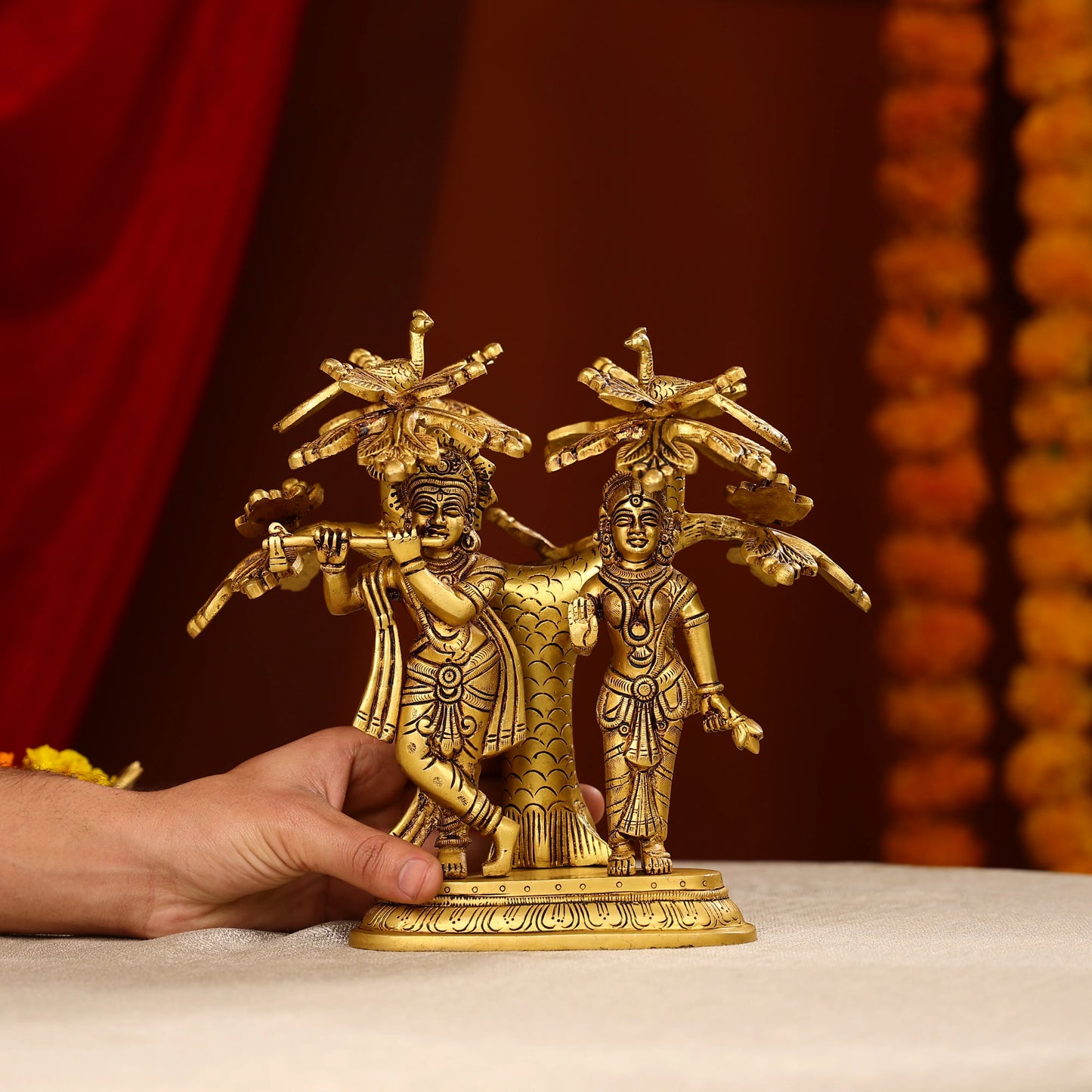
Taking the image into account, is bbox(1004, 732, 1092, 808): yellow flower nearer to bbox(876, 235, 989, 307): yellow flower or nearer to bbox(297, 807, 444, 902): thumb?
bbox(876, 235, 989, 307): yellow flower

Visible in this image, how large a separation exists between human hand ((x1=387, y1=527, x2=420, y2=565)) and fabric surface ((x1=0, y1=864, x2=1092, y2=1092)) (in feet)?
1.00

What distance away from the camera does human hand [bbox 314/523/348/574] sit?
3.67 ft

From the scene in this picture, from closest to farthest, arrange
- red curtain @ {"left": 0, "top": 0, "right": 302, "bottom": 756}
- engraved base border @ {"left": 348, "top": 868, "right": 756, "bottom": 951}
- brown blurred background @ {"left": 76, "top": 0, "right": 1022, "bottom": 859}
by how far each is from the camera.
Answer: engraved base border @ {"left": 348, "top": 868, "right": 756, "bottom": 951}, red curtain @ {"left": 0, "top": 0, "right": 302, "bottom": 756}, brown blurred background @ {"left": 76, "top": 0, "right": 1022, "bottom": 859}

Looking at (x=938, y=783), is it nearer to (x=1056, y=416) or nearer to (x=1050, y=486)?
(x=1050, y=486)

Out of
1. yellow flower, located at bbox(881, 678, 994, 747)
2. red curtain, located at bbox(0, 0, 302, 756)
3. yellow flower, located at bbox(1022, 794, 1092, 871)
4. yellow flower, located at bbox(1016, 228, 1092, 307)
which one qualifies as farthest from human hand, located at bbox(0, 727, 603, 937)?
yellow flower, located at bbox(1016, 228, 1092, 307)

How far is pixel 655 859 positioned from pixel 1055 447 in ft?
5.79

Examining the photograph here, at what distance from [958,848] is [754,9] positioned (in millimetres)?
1628

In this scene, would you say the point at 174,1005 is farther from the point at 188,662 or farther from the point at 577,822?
the point at 188,662

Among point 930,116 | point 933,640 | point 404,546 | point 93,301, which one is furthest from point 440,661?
point 930,116

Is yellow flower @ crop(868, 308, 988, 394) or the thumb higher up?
yellow flower @ crop(868, 308, 988, 394)

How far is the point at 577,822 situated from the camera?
116cm

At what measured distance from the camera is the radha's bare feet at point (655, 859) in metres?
1.09

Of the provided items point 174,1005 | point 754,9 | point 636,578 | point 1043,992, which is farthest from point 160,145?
point 1043,992

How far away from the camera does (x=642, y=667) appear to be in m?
1.12
